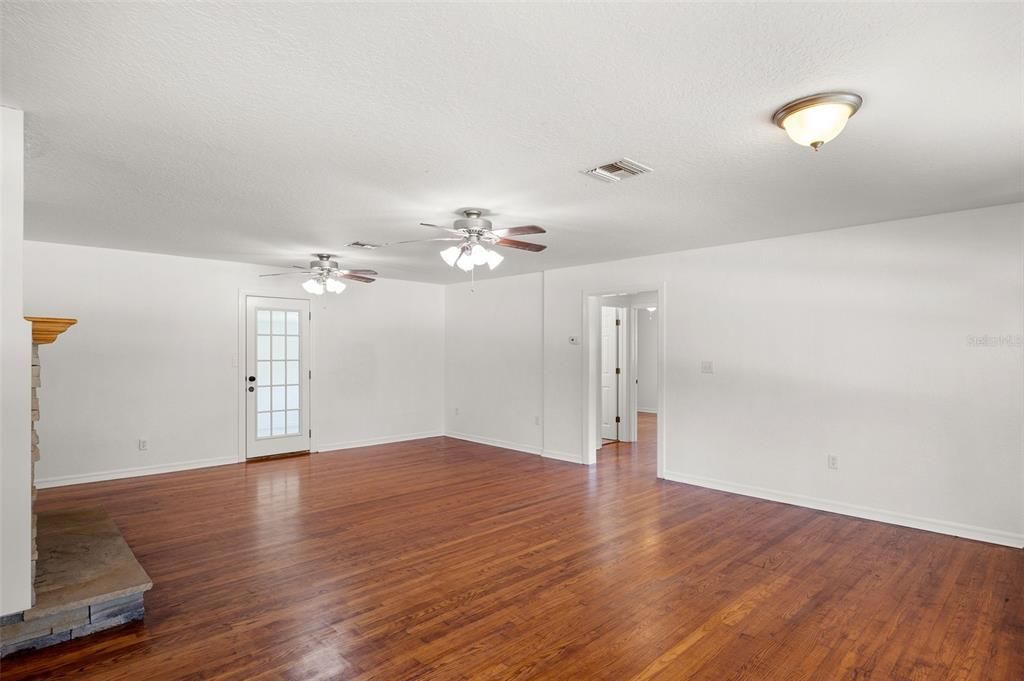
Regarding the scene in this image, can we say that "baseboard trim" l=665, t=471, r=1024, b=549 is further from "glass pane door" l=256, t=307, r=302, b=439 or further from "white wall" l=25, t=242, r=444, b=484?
"glass pane door" l=256, t=307, r=302, b=439

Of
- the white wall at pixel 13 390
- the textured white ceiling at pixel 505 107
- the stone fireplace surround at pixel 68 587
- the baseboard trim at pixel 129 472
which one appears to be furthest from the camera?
the baseboard trim at pixel 129 472

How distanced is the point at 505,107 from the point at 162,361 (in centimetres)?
559

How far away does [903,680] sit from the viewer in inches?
88.7

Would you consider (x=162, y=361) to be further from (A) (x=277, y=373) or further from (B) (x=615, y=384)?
(B) (x=615, y=384)

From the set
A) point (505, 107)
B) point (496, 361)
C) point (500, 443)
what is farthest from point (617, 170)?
point (500, 443)

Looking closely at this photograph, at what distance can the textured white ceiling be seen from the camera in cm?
171

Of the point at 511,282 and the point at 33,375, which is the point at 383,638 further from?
the point at 511,282

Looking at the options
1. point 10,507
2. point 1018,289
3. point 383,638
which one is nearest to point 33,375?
point 10,507

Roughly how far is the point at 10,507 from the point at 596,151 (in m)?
3.24

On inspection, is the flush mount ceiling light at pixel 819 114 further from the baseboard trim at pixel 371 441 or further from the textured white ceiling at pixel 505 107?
the baseboard trim at pixel 371 441

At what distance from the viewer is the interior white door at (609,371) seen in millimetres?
8156

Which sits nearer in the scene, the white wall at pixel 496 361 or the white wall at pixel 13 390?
the white wall at pixel 13 390

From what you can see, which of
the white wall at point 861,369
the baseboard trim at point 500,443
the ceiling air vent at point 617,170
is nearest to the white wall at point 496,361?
the baseboard trim at point 500,443

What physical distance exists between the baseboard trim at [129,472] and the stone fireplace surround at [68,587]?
108 inches
